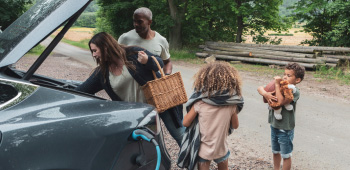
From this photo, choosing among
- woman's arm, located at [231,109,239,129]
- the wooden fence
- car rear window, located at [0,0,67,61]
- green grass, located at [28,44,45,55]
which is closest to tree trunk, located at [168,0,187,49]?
the wooden fence

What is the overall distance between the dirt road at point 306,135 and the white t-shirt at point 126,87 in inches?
58.3

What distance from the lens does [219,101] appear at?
2.68 m

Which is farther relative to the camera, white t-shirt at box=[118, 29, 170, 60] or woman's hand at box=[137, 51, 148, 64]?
white t-shirt at box=[118, 29, 170, 60]

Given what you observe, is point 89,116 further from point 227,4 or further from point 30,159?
point 227,4

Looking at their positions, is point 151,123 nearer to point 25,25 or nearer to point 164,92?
point 164,92

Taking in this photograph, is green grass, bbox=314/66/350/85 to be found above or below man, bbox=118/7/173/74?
below

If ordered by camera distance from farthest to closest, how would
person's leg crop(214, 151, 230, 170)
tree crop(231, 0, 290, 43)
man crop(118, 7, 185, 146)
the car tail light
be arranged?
1. tree crop(231, 0, 290, 43)
2. man crop(118, 7, 185, 146)
3. person's leg crop(214, 151, 230, 170)
4. the car tail light

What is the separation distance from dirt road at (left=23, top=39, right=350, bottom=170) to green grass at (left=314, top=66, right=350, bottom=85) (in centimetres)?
211

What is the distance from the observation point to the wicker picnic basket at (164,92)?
287cm

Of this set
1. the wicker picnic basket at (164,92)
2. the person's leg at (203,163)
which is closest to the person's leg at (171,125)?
the wicker picnic basket at (164,92)

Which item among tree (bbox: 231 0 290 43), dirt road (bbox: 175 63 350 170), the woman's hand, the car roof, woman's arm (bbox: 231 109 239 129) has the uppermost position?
tree (bbox: 231 0 290 43)

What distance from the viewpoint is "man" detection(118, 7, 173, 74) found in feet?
12.4

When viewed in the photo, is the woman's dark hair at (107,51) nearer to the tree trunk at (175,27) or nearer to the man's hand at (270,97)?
the man's hand at (270,97)

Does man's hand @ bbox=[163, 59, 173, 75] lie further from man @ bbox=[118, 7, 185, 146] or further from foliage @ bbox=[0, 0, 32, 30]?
foliage @ bbox=[0, 0, 32, 30]
